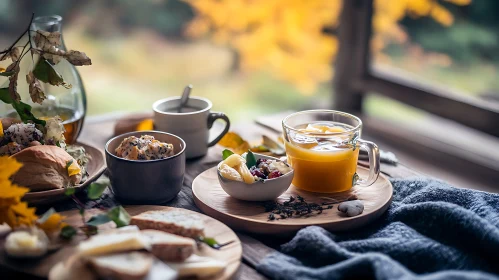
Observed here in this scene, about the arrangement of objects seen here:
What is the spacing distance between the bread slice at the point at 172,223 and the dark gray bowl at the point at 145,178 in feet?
0.39

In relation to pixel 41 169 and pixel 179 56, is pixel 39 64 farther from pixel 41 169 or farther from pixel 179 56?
pixel 179 56

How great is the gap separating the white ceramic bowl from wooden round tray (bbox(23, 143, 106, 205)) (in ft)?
0.98

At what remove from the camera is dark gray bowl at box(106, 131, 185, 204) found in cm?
124

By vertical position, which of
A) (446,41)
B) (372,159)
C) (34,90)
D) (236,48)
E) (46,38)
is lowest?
(236,48)

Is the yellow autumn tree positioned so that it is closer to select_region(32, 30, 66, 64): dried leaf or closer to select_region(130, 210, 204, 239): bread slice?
select_region(32, 30, 66, 64): dried leaf

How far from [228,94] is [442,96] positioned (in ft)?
9.69

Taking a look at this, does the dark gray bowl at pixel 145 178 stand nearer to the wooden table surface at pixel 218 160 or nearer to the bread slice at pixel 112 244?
the wooden table surface at pixel 218 160

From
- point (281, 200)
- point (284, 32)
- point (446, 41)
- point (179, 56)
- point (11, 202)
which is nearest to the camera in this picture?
point (11, 202)

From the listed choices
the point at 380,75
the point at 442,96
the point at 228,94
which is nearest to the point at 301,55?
the point at 228,94

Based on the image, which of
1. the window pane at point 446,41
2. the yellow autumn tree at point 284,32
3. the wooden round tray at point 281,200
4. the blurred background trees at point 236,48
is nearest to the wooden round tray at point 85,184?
the wooden round tray at point 281,200

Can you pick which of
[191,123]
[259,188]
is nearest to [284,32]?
[191,123]

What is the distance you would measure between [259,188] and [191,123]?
A: 0.36m

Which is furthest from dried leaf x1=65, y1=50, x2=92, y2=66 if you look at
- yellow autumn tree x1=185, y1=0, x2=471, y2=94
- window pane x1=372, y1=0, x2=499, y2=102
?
yellow autumn tree x1=185, y1=0, x2=471, y2=94

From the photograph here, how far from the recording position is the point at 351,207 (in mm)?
1219
